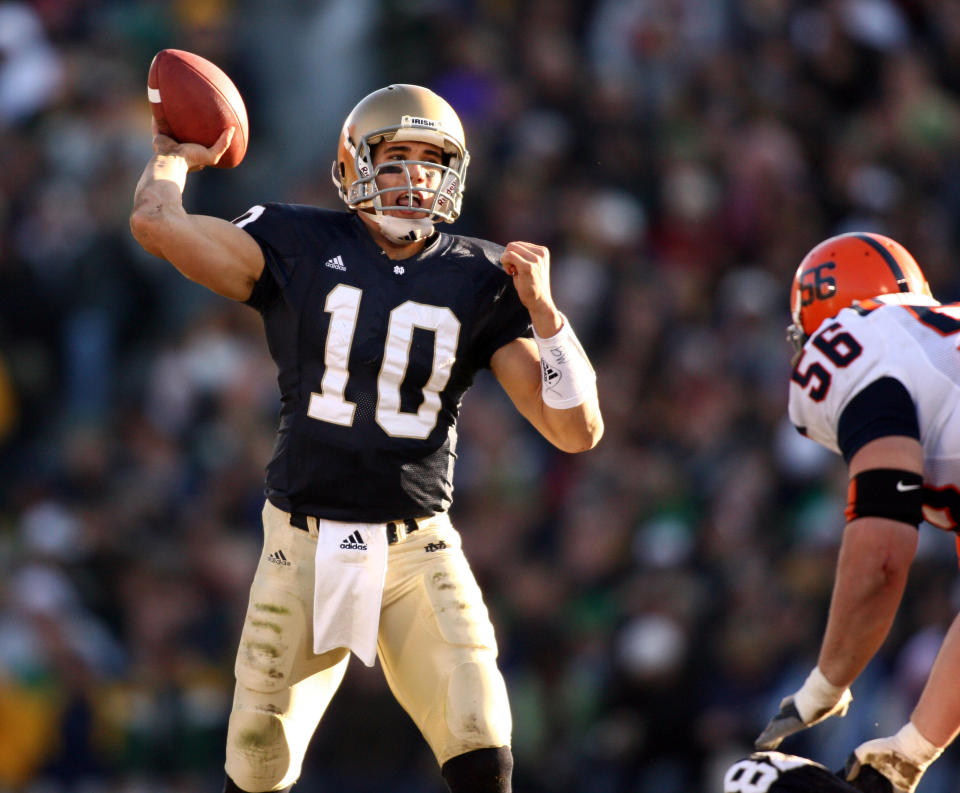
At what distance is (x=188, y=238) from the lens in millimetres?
3600

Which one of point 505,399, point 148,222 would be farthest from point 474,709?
point 505,399

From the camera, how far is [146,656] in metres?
7.01

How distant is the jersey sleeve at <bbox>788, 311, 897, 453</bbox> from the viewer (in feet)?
11.3

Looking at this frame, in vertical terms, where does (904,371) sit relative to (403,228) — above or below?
below

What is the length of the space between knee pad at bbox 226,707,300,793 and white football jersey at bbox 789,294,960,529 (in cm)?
148

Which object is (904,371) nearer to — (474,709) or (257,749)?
(474,709)

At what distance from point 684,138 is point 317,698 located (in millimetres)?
5074

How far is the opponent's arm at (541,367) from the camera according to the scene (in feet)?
12.0

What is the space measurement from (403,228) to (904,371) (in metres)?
1.25

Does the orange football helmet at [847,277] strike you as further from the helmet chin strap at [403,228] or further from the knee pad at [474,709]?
the knee pad at [474,709]

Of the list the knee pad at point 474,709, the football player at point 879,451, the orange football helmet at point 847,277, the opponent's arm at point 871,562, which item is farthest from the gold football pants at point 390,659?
the orange football helmet at point 847,277

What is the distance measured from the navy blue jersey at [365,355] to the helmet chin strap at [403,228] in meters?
0.06

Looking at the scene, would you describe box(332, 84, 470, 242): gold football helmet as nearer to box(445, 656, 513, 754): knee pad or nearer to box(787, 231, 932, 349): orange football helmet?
box(787, 231, 932, 349): orange football helmet

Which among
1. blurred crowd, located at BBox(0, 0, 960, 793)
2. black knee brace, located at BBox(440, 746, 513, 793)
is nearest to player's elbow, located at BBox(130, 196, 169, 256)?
black knee brace, located at BBox(440, 746, 513, 793)
